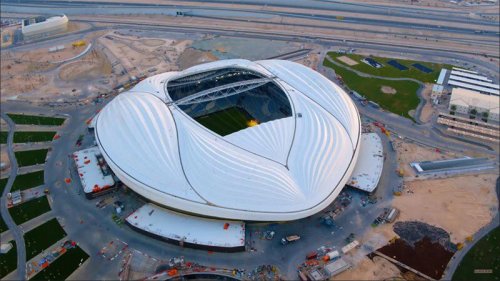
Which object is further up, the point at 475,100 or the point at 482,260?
the point at 475,100

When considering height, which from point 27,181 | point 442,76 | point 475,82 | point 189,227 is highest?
point 475,82

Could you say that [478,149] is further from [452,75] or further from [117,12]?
[117,12]

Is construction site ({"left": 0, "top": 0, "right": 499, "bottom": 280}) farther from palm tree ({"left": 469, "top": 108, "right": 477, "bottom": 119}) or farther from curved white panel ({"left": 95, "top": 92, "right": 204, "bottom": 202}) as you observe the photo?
curved white panel ({"left": 95, "top": 92, "right": 204, "bottom": 202})

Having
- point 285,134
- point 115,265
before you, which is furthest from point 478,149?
point 115,265

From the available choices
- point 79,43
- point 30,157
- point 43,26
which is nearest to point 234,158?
point 30,157

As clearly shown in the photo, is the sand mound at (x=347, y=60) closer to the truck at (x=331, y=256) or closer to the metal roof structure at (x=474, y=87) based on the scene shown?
the metal roof structure at (x=474, y=87)

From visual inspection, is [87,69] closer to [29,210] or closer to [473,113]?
[29,210]

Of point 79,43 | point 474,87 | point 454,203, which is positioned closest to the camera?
point 454,203
